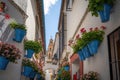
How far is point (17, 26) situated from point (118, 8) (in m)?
3.25

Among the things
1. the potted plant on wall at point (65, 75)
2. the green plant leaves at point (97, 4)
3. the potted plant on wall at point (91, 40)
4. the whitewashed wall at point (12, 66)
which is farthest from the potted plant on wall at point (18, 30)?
the potted plant on wall at point (65, 75)

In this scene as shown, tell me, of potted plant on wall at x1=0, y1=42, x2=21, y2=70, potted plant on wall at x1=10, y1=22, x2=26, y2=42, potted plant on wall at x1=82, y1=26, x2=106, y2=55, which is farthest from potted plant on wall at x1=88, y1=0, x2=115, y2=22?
potted plant on wall at x1=10, y1=22, x2=26, y2=42

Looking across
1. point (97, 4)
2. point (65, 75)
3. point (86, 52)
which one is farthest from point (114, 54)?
point (65, 75)

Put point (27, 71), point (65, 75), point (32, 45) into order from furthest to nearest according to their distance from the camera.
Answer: point (65, 75) < point (32, 45) < point (27, 71)

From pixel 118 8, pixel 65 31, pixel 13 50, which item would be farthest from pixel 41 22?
pixel 118 8

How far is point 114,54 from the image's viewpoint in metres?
5.18

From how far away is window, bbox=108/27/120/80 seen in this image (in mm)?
4969

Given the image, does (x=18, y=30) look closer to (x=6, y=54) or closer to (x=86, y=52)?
(x=6, y=54)

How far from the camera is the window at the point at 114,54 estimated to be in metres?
4.97

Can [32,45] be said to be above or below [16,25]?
below

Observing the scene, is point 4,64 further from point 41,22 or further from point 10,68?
point 41,22

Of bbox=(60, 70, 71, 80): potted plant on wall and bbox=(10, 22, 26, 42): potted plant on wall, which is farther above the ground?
bbox=(10, 22, 26, 42): potted plant on wall

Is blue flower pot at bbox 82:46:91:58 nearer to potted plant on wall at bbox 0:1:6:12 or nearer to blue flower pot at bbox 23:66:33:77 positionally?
blue flower pot at bbox 23:66:33:77

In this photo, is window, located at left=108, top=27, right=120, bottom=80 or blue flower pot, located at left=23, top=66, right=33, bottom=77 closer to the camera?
window, located at left=108, top=27, right=120, bottom=80
